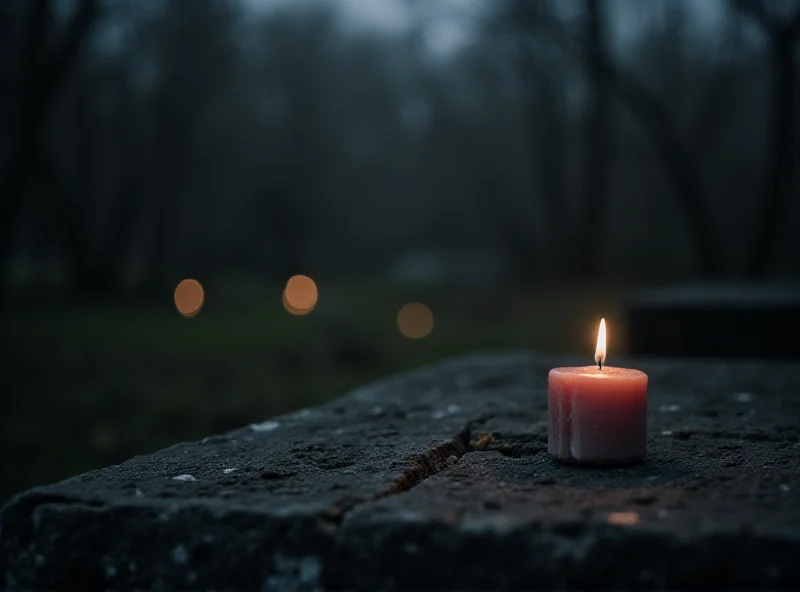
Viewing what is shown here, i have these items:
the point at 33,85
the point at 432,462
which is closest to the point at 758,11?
the point at 33,85

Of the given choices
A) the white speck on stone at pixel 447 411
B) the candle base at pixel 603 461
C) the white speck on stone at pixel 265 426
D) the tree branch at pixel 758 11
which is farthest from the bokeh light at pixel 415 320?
the candle base at pixel 603 461

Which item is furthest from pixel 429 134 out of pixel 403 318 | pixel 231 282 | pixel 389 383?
pixel 389 383

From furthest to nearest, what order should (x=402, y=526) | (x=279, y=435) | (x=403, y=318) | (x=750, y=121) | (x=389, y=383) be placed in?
(x=750, y=121)
(x=403, y=318)
(x=389, y=383)
(x=279, y=435)
(x=402, y=526)

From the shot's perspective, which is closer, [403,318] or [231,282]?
[403,318]

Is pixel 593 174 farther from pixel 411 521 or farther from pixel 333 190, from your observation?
pixel 333 190

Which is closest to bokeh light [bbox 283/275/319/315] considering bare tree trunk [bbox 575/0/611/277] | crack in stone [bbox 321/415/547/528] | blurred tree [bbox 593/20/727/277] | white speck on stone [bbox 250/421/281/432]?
bare tree trunk [bbox 575/0/611/277]

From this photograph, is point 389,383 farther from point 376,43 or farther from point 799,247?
point 376,43

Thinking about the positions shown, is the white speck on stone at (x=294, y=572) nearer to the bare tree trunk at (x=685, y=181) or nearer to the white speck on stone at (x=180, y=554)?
the white speck on stone at (x=180, y=554)

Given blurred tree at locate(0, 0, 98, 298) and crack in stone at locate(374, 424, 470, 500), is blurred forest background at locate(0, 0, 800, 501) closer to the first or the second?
blurred tree at locate(0, 0, 98, 298)
